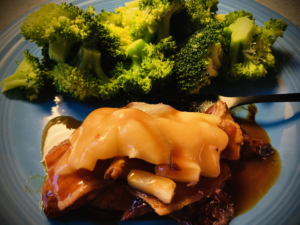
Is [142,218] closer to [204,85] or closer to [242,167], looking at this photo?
[242,167]

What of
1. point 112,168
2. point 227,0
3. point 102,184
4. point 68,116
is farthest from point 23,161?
point 227,0

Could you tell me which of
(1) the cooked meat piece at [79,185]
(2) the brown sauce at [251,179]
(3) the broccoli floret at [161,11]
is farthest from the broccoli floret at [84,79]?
(2) the brown sauce at [251,179]

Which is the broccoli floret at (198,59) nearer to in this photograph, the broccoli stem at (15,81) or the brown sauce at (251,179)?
the brown sauce at (251,179)

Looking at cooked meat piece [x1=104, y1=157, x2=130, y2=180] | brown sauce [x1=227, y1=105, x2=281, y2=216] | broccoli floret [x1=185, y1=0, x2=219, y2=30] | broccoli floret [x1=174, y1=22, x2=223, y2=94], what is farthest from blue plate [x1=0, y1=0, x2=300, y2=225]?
broccoli floret [x1=185, y1=0, x2=219, y2=30]

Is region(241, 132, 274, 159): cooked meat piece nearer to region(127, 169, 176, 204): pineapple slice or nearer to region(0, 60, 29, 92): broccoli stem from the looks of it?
region(127, 169, 176, 204): pineapple slice

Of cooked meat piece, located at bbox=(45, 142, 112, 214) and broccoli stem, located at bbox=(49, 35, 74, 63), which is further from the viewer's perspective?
broccoli stem, located at bbox=(49, 35, 74, 63)

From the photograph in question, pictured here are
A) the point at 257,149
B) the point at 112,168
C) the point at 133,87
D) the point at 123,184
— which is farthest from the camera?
the point at 133,87
